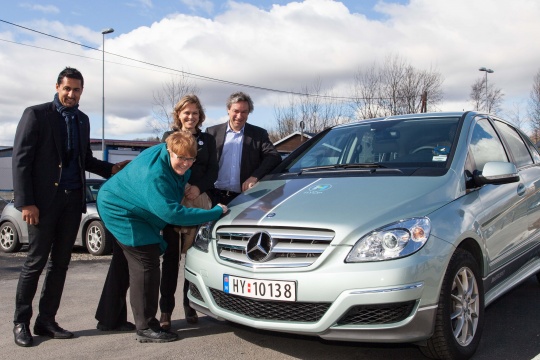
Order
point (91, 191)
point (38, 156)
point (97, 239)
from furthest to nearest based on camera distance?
1. point (91, 191)
2. point (97, 239)
3. point (38, 156)

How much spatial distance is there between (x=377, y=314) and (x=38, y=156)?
2569 mm

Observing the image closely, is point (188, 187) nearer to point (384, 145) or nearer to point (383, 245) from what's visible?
point (384, 145)

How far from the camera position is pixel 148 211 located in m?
3.70

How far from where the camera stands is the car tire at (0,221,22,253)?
384 inches

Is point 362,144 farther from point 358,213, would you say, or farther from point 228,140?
point 358,213

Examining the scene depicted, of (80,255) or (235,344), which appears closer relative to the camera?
(235,344)

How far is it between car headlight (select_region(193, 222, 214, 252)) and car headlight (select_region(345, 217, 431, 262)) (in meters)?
1.10

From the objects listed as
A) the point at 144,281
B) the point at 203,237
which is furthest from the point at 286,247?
the point at 144,281

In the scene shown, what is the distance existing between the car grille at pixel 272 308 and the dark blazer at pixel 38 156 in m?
1.47

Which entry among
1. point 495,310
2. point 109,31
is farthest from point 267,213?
point 109,31

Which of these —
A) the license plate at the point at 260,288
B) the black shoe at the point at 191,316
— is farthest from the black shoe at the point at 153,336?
the license plate at the point at 260,288

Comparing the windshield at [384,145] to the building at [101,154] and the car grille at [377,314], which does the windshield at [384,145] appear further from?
the building at [101,154]

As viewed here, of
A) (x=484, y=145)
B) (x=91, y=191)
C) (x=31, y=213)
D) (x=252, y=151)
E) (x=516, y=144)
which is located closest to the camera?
(x=31, y=213)

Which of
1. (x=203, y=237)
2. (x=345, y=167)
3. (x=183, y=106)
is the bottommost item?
(x=203, y=237)
